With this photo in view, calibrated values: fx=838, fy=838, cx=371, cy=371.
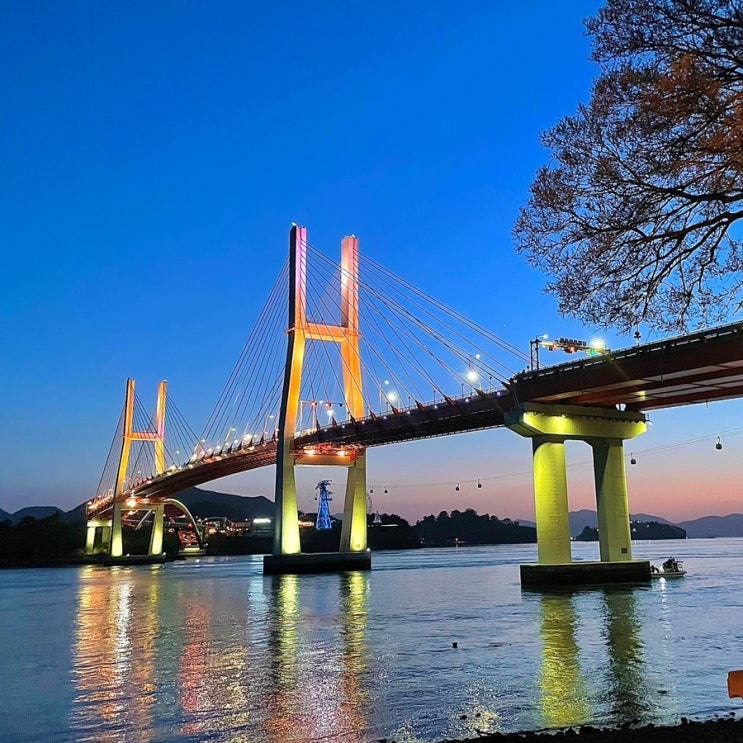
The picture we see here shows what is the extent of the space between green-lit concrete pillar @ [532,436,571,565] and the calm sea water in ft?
8.13

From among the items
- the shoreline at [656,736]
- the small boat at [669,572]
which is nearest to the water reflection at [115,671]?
the shoreline at [656,736]

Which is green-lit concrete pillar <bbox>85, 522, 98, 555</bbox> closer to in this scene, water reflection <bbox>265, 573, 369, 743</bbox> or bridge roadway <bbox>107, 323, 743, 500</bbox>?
bridge roadway <bbox>107, 323, 743, 500</bbox>

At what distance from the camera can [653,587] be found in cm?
4062

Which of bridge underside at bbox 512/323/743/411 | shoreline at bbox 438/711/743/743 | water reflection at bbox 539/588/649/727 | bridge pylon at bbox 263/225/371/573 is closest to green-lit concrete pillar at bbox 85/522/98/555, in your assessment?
bridge pylon at bbox 263/225/371/573

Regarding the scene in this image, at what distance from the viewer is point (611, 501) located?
40.7 m

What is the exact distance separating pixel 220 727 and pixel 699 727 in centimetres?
670

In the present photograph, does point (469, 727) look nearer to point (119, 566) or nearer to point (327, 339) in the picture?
point (327, 339)

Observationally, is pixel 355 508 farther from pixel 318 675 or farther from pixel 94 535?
pixel 94 535

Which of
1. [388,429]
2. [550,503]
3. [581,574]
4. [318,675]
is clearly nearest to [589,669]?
[318,675]

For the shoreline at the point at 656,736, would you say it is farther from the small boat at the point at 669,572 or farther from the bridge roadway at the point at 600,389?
the small boat at the point at 669,572

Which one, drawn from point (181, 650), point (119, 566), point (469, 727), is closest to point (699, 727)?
point (469, 727)

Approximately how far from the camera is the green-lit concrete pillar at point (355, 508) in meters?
59.6

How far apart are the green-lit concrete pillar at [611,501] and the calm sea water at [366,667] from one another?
3834mm

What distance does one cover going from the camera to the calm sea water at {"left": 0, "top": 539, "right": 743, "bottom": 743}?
12211 mm
